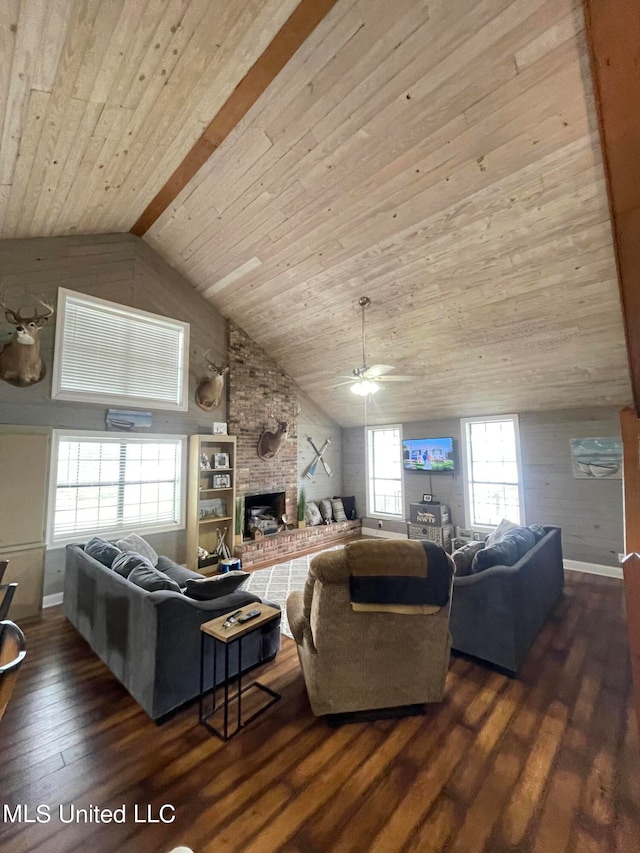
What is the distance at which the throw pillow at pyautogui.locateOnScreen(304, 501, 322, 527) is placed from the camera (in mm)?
7234

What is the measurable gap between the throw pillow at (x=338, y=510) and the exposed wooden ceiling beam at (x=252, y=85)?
242 inches

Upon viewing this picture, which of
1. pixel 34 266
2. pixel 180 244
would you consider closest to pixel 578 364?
pixel 180 244

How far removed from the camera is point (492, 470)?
20.9 feet

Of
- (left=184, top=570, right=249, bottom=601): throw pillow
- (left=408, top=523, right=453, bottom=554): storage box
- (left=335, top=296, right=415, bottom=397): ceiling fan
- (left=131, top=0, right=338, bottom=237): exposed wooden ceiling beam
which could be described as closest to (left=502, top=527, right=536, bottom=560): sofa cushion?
(left=335, top=296, right=415, bottom=397): ceiling fan

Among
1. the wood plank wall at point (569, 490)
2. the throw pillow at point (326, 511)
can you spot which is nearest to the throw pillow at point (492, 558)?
the wood plank wall at point (569, 490)

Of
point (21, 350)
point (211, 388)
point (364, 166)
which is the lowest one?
point (211, 388)

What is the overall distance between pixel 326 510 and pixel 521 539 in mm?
4626

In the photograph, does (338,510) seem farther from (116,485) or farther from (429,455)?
(116,485)

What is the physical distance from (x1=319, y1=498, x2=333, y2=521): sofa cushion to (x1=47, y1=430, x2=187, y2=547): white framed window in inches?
123

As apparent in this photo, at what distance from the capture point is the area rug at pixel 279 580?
453 centimetres

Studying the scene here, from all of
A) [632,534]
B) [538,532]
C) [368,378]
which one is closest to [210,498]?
[368,378]

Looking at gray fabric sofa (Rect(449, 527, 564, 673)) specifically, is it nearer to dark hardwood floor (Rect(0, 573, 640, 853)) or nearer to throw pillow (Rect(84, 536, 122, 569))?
dark hardwood floor (Rect(0, 573, 640, 853))

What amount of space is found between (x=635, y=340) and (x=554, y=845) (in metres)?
2.25

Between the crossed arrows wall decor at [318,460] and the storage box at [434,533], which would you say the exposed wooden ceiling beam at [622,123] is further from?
the crossed arrows wall decor at [318,460]
